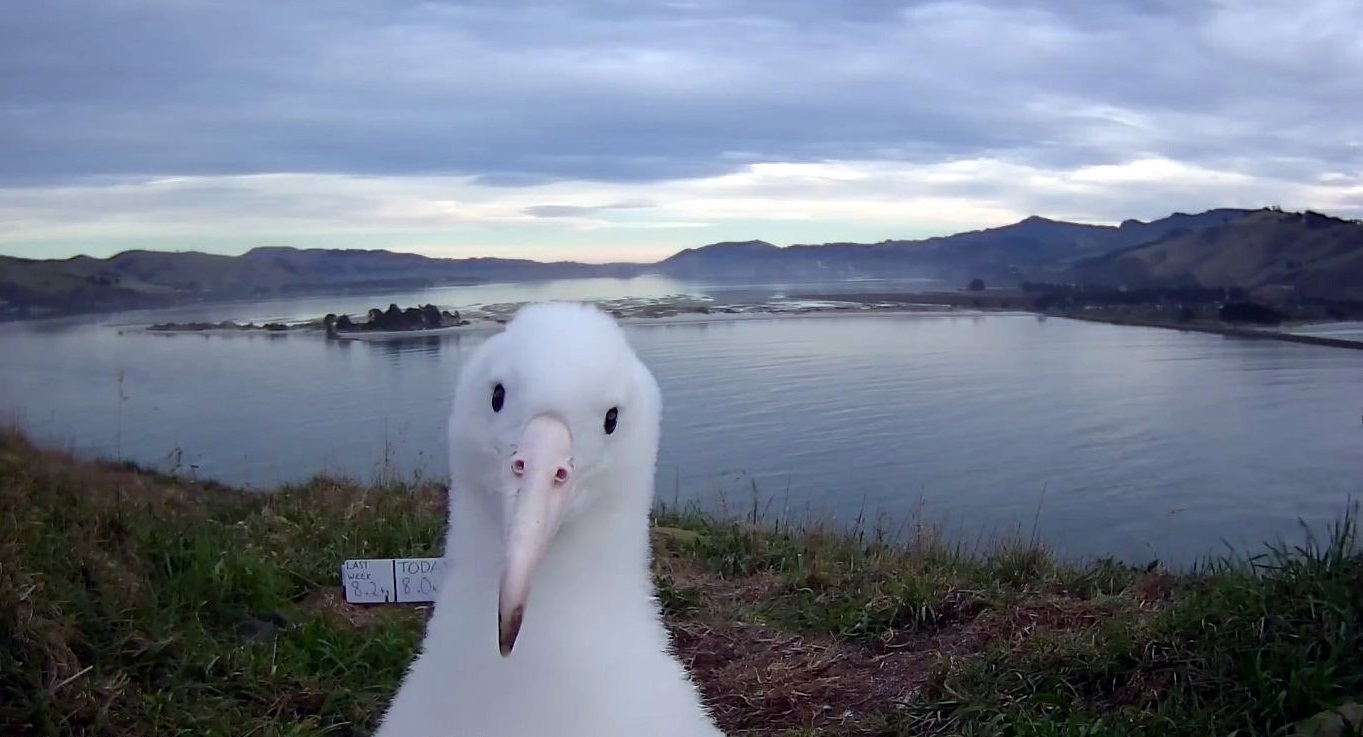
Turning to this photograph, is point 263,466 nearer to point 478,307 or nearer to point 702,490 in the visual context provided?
point 478,307

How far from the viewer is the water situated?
6.03 metres

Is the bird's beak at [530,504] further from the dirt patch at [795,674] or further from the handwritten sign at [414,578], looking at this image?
the handwritten sign at [414,578]

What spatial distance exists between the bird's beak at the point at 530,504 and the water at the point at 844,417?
4072mm

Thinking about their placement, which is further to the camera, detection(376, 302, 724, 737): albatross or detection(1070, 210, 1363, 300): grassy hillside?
detection(1070, 210, 1363, 300): grassy hillside

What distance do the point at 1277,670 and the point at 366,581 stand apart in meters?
3.26

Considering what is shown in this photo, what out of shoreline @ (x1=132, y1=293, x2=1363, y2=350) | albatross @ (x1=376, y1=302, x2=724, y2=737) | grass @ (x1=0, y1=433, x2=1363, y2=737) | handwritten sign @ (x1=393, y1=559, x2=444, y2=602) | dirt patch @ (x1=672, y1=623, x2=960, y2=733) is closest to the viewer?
albatross @ (x1=376, y1=302, x2=724, y2=737)

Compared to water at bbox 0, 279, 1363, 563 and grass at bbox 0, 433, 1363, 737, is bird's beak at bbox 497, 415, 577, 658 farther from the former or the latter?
water at bbox 0, 279, 1363, 563

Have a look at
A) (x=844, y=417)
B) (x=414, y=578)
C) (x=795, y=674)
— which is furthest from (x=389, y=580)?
(x=844, y=417)

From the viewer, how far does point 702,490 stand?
664 centimetres

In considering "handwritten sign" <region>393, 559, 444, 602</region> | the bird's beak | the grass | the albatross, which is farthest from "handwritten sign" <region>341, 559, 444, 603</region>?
the bird's beak

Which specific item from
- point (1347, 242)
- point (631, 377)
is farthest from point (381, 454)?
point (1347, 242)

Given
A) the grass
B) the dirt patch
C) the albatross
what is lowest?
the dirt patch

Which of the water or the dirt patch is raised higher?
the water

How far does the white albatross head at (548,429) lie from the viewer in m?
1.67
